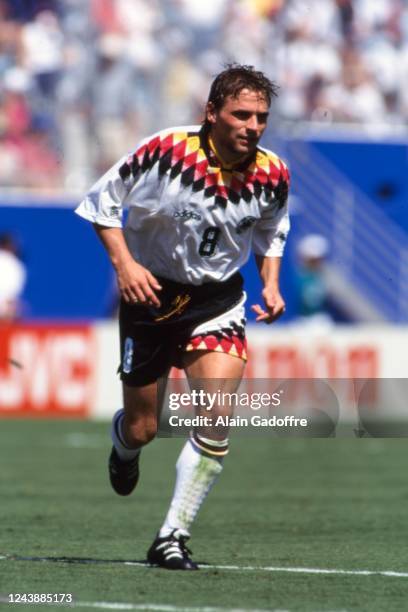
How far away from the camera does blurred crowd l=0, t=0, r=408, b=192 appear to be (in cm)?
2002

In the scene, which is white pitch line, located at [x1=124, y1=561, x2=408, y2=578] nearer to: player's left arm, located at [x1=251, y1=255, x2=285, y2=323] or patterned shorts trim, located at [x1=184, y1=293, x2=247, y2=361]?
patterned shorts trim, located at [x1=184, y1=293, x2=247, y2=361]

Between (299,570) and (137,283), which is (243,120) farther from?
(299,570)

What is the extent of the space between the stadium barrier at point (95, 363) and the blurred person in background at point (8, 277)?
42.8 inches

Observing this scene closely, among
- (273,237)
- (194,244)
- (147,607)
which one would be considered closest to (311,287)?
(273,237)

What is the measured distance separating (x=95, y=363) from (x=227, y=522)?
30.7ft

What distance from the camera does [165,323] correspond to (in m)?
7.39

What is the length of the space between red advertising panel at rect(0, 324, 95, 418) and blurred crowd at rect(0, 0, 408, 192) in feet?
7.97

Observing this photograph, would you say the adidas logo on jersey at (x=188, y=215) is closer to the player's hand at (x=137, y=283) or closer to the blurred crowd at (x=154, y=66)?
the player's hand at (x=137, y=283)

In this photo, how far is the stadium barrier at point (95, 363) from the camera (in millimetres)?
18500

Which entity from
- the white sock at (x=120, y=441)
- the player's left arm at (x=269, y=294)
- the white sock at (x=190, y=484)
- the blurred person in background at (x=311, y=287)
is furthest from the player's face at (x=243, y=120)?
the blurred person in background at (x=311, y=287)

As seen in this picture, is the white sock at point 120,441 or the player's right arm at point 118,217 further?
the white sock at point 120,441

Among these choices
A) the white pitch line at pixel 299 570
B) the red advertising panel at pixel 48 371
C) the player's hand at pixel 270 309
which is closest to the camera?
the white pitch line at pixel 299 570

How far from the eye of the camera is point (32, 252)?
22203mm

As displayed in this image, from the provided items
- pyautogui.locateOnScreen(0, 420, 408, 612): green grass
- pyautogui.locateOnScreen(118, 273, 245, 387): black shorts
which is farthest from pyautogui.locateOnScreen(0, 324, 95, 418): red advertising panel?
A: pyautogui.locateOnScreen(118, 273, 245, 387): black shorts
